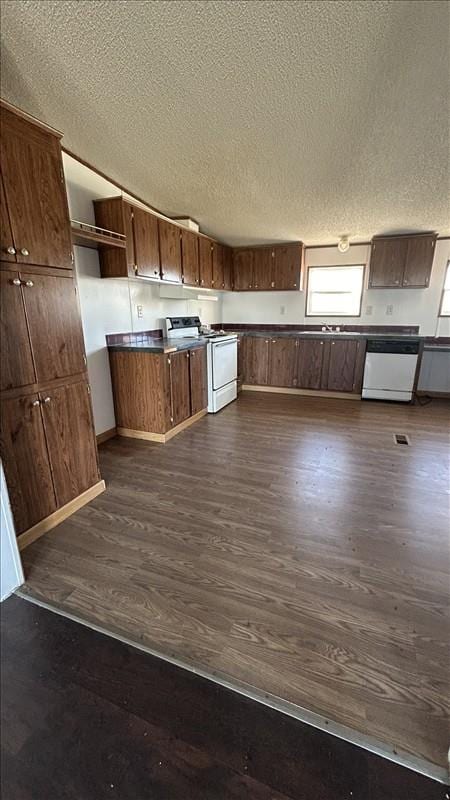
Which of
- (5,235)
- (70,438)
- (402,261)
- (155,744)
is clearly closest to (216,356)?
(70,438)

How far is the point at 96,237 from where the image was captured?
8.66 feet

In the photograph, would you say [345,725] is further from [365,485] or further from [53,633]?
[365,485]

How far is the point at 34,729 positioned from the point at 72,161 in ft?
11.7

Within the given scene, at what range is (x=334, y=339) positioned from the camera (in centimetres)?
489

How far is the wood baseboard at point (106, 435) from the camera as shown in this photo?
3332mm

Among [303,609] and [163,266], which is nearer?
[303,609]

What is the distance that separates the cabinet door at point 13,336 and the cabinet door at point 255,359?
155 inches

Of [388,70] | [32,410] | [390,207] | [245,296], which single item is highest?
[388,70]

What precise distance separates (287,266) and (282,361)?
145cm

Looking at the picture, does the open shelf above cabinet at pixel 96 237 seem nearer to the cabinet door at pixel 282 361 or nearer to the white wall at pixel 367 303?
the cabinet door at pixel 282 361

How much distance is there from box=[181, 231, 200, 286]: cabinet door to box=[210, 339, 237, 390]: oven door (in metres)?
0.90

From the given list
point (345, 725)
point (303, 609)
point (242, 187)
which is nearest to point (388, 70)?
point (242, 187)

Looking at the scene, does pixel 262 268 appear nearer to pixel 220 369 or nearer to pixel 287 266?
pixel 287 266

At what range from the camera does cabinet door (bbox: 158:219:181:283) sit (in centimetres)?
358
